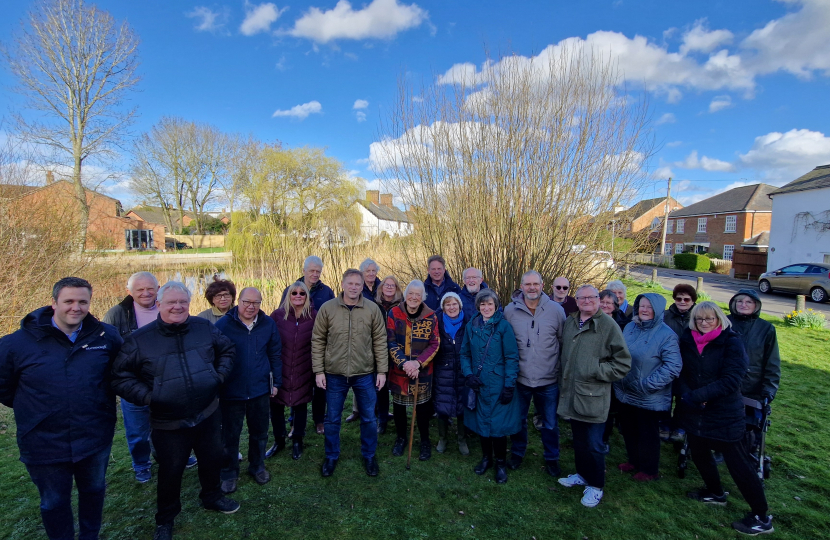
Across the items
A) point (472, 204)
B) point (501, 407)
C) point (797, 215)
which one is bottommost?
point (501, 407)

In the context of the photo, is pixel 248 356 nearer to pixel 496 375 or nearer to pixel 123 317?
pixel 123 317

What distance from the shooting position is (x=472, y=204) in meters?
5.64

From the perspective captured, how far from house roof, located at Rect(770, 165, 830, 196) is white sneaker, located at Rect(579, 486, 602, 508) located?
2487cm

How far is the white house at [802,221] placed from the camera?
61.7 ft

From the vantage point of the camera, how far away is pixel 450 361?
3.64 m

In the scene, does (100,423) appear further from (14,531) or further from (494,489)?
(494,489)

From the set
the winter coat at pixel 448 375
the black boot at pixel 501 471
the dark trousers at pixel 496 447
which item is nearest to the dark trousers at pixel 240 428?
the winter coat at pixel 448 375

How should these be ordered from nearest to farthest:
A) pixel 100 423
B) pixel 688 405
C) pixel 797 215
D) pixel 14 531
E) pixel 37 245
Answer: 1. pixel 100 423
2. pixel 14 531
3. pixel 688 405
4. pixel 37 245
5. pixel 797 215

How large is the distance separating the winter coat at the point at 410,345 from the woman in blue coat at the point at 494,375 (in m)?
0.38

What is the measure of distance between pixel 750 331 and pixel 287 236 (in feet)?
25.3

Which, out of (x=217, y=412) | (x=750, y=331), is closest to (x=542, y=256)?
(x=750, y=331)

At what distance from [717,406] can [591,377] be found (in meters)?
0.84

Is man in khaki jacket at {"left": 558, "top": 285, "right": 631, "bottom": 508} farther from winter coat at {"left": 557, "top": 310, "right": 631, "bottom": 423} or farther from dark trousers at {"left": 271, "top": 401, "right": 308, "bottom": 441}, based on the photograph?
dark trousers at {"left": 271, "top": 401, "right": 308, "bottom": 441}

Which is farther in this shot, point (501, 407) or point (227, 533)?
point (501, 407)
